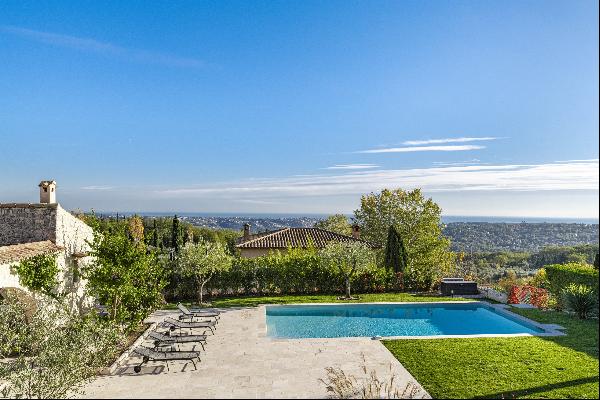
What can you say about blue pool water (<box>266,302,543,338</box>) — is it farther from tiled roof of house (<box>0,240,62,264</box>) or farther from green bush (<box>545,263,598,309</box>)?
tiled roof of house (<box>0,240,62,264</box>)

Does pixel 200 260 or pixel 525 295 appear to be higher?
pixel 200 260

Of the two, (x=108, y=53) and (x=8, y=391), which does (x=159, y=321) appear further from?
(x=108, y=53)

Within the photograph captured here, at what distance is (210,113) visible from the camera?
26.9 m

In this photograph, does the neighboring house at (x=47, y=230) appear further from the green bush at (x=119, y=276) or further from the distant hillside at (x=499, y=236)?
the distant hillside at (x=499, y=236)

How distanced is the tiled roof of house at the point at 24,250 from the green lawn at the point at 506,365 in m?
11.3

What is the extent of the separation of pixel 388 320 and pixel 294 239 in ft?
57.2

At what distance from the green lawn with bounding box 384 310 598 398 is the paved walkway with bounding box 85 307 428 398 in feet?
2.11

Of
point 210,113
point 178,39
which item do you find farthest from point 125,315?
point 210,113

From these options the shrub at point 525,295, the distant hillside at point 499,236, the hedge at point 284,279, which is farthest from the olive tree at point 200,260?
the distant hillside at point 499,236

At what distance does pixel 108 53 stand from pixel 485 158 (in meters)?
19.4

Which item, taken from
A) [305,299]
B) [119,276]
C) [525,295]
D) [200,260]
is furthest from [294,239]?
[119,276]

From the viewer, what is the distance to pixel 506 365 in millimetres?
11305

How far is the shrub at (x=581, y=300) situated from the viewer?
16953 mm

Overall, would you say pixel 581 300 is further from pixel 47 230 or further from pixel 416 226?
pixel 416 226
